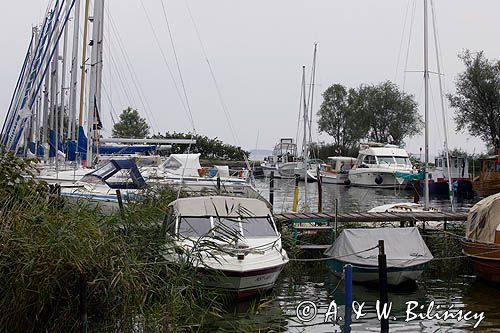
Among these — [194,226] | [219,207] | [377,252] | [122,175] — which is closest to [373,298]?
[377,252]

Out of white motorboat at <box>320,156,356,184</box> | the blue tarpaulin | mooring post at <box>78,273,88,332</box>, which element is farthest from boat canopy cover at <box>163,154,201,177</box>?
white motorboat at <box>320,156,356,184</box>

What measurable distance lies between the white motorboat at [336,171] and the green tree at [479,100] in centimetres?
1269

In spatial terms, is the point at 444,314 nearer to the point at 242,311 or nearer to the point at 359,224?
the point at 242,311

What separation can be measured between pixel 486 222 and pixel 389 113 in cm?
8089

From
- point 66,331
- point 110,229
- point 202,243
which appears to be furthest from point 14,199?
point 202,243

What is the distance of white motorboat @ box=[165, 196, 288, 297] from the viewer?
42.5 feet

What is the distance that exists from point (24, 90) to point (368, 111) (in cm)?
7510

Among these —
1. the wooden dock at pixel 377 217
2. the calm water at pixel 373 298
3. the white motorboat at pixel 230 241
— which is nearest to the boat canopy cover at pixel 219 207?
the white motorboat at pixel 230 241

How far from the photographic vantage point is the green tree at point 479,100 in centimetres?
6406

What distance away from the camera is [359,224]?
21.3 m

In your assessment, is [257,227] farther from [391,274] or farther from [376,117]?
[376,117]

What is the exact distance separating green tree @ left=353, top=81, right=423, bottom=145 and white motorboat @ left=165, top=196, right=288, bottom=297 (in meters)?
81.5

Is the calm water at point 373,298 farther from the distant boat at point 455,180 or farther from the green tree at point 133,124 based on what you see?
the green tree at point 133,124

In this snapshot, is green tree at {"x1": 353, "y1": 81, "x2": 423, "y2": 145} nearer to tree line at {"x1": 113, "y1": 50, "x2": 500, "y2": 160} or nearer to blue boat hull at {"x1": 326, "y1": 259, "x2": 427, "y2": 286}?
tree line at {"x1": 113, "y1": 50, "x2": 500, "y2": 160}
